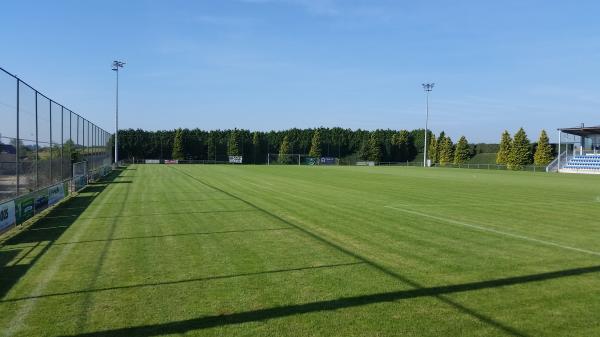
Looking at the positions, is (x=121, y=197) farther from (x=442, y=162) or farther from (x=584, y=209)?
(x=442, y=162)

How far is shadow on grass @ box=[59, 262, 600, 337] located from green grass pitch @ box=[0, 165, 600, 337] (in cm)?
2

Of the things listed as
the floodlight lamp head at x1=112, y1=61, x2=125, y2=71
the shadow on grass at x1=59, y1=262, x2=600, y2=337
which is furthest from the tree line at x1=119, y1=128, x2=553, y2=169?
the shadow on grass at x1=59, y1=262, x2=600, y2=337

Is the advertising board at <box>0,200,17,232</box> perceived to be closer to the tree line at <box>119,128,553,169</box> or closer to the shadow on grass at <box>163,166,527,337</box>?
the shadow on grass at <box>163,166,527,337</box>

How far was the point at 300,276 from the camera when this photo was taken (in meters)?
6.42

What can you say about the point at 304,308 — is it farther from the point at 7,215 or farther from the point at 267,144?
the point at 267,144

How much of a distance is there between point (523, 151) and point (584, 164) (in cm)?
1603

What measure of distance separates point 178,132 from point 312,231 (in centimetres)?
8749

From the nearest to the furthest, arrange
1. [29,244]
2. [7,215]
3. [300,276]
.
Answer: [300,276] < [29,244] < [7,215]

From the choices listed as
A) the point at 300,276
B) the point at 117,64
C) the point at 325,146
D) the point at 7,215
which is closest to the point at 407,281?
the point at 300,276

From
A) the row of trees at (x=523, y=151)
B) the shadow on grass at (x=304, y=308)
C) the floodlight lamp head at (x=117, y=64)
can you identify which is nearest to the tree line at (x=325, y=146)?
the row of trees at (x=523, y=151)

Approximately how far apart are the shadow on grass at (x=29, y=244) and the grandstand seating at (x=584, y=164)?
188ft

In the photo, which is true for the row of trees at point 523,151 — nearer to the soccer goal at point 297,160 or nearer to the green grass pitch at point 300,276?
the soccer goal at point 297,160

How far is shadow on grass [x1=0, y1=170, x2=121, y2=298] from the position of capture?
669 cm

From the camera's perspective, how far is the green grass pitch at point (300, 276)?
4680 mm
